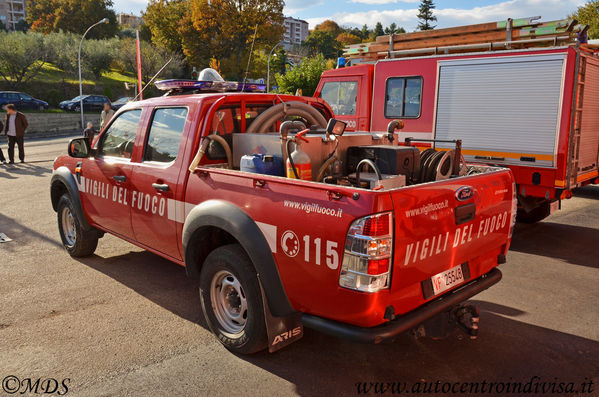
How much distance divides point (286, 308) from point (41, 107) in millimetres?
36450

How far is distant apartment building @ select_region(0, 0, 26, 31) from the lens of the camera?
120 meters

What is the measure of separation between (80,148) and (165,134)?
1478 millimetres

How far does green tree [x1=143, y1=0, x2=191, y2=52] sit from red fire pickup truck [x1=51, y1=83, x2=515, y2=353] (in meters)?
54.8

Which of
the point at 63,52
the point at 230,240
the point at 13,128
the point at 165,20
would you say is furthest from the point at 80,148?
the point at 165,20

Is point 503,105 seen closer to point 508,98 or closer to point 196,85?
point 508,98

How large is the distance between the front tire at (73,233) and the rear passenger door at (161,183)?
1355 millimetres

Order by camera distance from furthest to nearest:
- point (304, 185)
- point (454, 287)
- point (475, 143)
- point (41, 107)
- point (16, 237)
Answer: point (41, 107) < point (475, 143) < point (16, 237) < point (454, 287) < point (304, 185)

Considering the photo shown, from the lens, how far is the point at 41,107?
34.0 meters

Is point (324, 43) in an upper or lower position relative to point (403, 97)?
upper

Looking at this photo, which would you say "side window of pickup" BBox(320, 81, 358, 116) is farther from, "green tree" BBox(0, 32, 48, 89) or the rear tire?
"green tree" BBox(0, 32, 48, 89)

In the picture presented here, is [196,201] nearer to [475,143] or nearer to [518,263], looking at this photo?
[518,263]

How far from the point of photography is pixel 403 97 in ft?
28.7

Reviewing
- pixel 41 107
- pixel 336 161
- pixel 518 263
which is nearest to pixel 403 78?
pixel 518 263

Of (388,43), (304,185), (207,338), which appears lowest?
(207,338)
